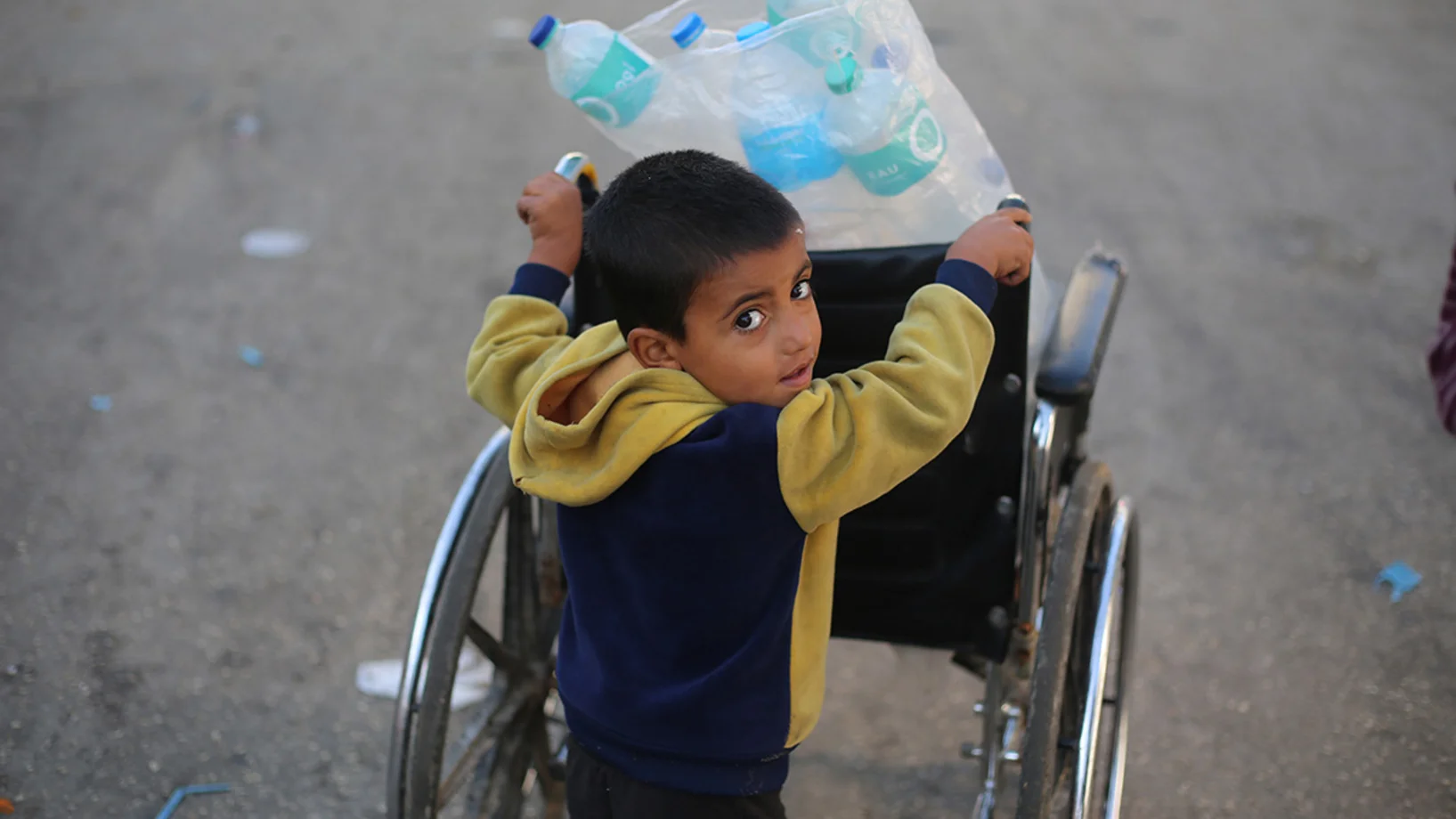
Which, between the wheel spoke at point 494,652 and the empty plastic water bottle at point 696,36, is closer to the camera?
the empty plastic water bottle at point 696,36

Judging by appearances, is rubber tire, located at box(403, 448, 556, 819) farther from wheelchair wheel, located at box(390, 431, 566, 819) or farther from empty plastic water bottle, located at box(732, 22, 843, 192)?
empty plastic water bottle, located at box(732, 22, 843, 192)

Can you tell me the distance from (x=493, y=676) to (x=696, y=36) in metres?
1.07

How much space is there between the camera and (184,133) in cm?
518

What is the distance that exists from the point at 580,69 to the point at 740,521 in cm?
83

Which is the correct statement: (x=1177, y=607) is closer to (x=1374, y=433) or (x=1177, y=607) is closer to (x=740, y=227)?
(x=1374, y=433)

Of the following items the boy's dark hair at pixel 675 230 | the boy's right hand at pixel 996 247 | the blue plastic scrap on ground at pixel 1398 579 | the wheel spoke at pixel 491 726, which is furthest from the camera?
the blue plastic scrap on ground at pixel 1398 579

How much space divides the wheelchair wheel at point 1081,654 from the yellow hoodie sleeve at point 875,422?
0.44m

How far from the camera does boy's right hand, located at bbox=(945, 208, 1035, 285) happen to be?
158cm

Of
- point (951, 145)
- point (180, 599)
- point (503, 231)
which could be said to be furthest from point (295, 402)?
point (951, 145)

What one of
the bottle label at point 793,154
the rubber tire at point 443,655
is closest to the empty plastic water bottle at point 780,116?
the bottle label at point 793,154

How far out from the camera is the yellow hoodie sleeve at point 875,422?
55.4 inches

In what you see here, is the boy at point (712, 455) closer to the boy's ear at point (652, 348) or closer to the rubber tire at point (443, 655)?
the boy's ear at point (652, 348)

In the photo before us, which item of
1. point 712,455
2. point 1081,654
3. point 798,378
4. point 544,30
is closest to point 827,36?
point 544,30

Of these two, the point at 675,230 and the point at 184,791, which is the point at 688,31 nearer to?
the point at 675,230
